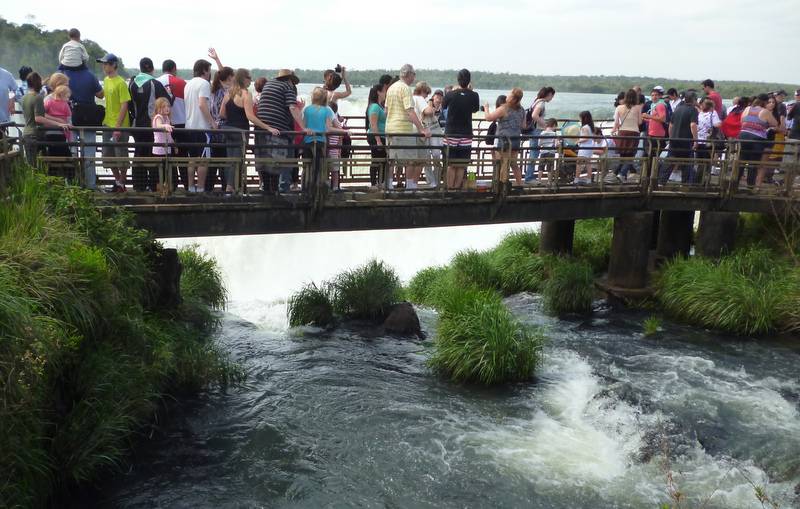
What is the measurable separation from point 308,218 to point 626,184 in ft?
22.7

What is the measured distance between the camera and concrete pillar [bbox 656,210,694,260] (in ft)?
55.0

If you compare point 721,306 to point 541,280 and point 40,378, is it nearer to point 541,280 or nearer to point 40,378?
point 541,280

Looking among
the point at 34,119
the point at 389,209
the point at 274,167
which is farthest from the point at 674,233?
the point at 34,119

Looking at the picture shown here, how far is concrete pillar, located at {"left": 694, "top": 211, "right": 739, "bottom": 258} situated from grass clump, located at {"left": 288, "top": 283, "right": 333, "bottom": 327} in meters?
7.62

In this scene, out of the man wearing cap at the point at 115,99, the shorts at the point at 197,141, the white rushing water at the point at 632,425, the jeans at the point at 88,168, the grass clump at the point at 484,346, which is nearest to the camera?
the white rushing water at the point at 632,425

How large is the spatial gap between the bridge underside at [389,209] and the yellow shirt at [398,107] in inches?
43.1

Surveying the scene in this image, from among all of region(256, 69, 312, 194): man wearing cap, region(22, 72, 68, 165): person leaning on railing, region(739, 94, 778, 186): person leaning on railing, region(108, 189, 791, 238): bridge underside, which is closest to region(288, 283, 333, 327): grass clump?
region(108, 189, 791, 238): bridge underside

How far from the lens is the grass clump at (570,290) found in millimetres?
15312

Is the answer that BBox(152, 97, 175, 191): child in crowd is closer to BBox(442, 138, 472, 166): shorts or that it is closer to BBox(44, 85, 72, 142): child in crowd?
BBox(44, 85, 72, 142): child in crowd

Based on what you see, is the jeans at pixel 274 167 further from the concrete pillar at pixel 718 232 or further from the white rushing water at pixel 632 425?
the concrete pillar at pixel 718 232

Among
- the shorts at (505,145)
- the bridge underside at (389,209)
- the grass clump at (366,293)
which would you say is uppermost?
the shorts at (505,145)

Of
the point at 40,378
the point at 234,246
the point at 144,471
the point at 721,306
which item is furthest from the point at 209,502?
the point at 234,246

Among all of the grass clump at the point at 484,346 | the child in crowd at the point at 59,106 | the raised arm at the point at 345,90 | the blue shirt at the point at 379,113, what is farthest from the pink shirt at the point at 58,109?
the grass clump at the point at 484,346

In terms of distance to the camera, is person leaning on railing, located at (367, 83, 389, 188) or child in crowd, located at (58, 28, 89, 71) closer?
child in crowd, located at (58, 28, 89, 71)
